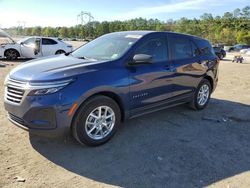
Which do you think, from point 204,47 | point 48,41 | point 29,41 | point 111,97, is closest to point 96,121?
point 111,97

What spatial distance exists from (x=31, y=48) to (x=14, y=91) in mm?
13065

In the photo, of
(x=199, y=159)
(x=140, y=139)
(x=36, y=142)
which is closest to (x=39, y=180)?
(x=36, y=142)

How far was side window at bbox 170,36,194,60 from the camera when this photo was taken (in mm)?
5742

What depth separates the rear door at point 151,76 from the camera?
480 cm

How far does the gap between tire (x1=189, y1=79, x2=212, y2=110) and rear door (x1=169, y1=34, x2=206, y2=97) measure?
22cm

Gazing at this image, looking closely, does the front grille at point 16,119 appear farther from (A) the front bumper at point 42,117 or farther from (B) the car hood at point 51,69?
(B) the car hood at point 51,69

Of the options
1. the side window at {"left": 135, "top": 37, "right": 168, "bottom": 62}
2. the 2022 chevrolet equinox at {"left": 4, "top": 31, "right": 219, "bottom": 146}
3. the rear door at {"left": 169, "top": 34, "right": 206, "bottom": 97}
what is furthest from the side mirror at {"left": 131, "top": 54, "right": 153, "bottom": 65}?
the rear door at {"left": 169, "top": 34, "right": 206, "bottom": 97}

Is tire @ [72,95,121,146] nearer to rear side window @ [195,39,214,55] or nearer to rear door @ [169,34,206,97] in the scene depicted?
rear door @ [169,34,206,97]

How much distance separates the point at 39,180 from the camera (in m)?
3.53

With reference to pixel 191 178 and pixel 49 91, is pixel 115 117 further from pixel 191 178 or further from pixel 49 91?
pixel 191 178

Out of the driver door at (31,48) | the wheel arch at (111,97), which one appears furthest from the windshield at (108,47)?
the driver door at (31,48)

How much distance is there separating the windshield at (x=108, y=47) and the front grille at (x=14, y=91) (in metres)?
1.35

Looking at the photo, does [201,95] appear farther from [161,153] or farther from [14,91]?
[14,91]

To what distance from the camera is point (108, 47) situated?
523cm
